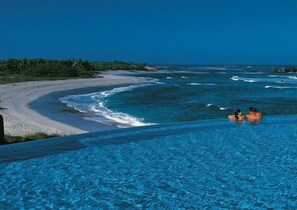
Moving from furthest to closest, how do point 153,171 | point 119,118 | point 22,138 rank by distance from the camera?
point 119,118, point 22,138, point 153,171

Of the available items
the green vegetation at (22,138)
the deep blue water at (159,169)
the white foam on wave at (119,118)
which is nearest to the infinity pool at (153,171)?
the deep blue water at (159,169)

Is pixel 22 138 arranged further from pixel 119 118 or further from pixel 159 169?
pixel 119 118

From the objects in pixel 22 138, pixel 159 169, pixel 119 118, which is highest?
pixel 22 138

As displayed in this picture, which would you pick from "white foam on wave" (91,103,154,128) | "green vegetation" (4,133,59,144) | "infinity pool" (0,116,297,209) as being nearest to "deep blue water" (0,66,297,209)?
"infinity pool" (0,116,297,209)

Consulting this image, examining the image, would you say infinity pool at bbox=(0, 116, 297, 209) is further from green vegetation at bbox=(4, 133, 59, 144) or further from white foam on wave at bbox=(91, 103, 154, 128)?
white foam on wave at bbox=(91, 103, 154, 128)

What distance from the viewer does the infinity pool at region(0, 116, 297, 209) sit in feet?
26.8

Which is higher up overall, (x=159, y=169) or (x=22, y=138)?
(x=22, y=138)

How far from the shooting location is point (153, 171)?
10312 millimetres

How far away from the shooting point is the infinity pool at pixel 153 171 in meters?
8.17

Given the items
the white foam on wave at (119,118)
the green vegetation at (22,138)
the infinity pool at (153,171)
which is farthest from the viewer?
the white foam on wave at (119,118)

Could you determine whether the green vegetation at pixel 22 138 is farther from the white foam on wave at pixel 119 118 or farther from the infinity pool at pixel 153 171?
the white foam on wave at pixel 119 118

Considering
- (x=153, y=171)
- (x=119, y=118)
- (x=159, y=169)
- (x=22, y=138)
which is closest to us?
(x=153, y=171)

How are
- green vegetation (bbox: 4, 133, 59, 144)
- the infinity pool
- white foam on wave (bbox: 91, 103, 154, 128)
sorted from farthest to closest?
1. white foam on wave (bbox: 91, 103, 154, 128)
2. green vegetation (bbox: 4, 133, 59, 144)
3. the infinity pool

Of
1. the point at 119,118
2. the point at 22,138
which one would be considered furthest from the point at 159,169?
the point at 119,118
